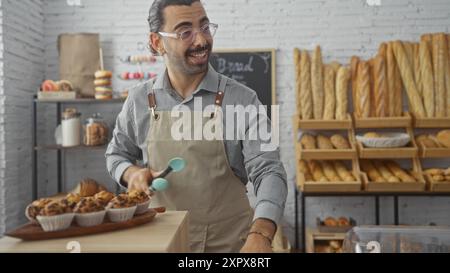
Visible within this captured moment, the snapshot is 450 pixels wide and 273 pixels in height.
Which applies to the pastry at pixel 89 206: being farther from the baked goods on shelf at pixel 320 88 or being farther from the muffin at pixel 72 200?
the baked goods on shelf at pixel 320 88

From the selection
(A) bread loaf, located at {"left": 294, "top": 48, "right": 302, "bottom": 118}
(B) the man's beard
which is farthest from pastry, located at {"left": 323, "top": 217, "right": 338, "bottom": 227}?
(B) the man's beard

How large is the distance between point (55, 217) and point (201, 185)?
492 mm

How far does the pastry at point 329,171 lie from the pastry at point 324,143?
→ 100mm

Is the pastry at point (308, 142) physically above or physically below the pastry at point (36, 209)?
above

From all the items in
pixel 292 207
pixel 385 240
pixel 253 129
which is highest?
pixel 253 129

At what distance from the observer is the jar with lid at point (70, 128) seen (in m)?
2.48

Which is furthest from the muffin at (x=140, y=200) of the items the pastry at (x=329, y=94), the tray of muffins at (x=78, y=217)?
the pastry at (x=329, y=94)

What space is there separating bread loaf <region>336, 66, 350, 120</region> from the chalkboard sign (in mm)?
371

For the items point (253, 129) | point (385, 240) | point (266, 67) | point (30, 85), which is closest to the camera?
point (385, 240)

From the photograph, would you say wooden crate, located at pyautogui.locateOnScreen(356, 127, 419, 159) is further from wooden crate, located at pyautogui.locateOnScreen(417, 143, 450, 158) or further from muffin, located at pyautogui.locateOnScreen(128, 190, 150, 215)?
muffin, located at pyautogui.locateOnScreen(128, 190, 150, 215)

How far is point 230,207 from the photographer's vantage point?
116 centimetres
